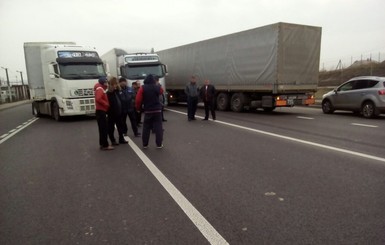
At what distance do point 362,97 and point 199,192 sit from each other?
11.5 metres

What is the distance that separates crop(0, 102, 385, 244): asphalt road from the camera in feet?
11.7

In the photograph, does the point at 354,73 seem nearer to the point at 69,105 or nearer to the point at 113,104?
the point at 69,105

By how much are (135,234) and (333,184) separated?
3093mm

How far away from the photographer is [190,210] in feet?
13.6

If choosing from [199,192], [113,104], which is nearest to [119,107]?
[113,104]

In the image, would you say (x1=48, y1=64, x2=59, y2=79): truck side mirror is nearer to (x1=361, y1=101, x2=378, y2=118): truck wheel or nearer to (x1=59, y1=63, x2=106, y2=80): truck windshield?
(x1=59, y1=63, x2=106, y2=80): truck windshield

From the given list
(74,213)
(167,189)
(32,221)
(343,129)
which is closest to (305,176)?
(167,189)

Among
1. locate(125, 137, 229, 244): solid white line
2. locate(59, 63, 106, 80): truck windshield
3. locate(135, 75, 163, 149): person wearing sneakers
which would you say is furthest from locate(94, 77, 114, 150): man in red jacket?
locate(59, 63, 106, 80): truck windshield

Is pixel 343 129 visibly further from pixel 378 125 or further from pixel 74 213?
pixel 74 213

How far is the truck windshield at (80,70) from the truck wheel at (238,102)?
6.87m

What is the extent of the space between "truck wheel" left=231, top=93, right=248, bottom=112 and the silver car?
4006mm

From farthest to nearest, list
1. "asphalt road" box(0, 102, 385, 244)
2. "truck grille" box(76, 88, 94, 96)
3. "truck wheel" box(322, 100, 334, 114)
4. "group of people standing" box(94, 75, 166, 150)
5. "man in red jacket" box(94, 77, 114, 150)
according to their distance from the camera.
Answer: "truck wheel" box(322, 100, 334, 114), "truck grille" box(76, 88, 94, 96), "group of people standing" box(94, 75, 166, 150), "man in red jacket" box(94, 77, 114, 150), "asphalt road" box(0, 102, 385, 244)

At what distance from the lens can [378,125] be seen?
449 inches

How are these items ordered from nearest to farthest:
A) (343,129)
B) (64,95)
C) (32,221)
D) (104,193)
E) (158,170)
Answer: (32,221) → (104,193) → (158,170) → (343,129) → (64,95)
